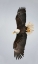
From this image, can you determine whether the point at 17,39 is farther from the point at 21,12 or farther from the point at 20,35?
the point at 21,12

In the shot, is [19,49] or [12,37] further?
[12,37]

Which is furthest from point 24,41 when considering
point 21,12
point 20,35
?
point 21,12

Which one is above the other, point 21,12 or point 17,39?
point 21,12

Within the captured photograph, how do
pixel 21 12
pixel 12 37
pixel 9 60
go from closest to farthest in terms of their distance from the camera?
pixel 21 12 < pixel 12 37 < pixel 9 60

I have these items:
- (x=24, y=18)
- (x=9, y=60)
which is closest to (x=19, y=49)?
(x=24, y=18)

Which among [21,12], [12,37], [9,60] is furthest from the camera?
[9,60]

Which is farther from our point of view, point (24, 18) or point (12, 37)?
point (12, 37)

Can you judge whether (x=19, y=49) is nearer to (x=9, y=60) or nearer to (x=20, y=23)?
(x=20, y=23)

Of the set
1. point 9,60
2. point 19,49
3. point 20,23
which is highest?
point 20,23

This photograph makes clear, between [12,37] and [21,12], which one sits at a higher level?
[21,12]
